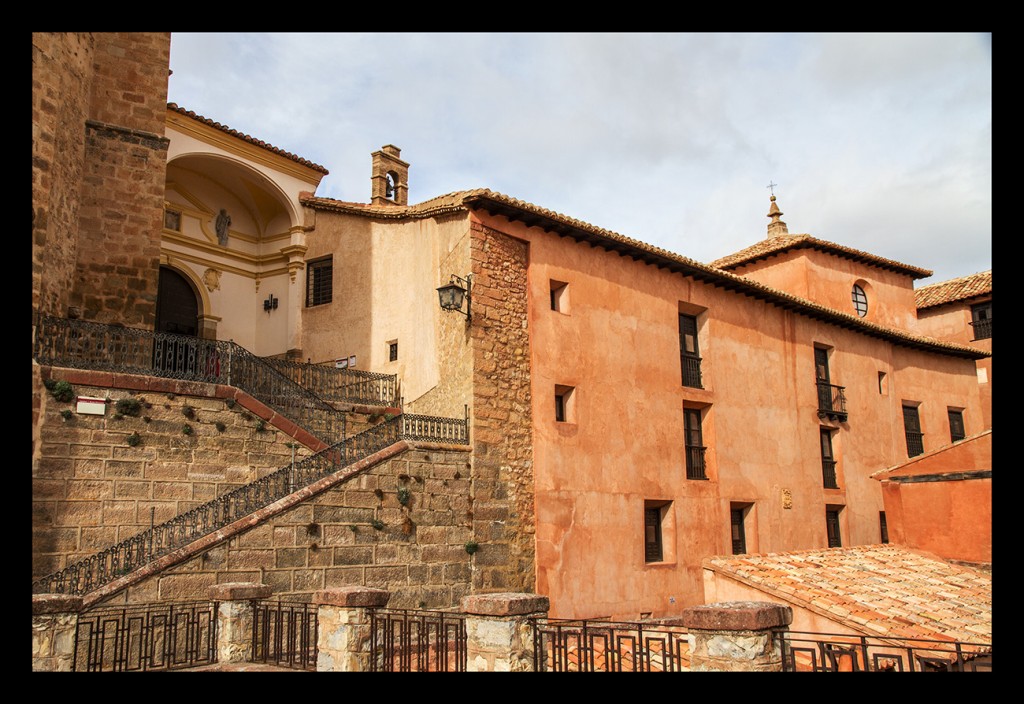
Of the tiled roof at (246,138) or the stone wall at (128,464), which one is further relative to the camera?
the tiled roof at (246,138)

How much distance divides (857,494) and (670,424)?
7.84 m

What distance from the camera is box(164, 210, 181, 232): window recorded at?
20109 millimetres

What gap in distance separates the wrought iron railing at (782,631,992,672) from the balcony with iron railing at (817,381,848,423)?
993 cm

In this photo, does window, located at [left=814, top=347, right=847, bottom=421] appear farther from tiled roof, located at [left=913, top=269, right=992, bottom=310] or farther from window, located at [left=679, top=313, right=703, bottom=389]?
tiled roof, located at [left=913, top=269, right=992, bottom=310]

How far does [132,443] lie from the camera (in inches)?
484

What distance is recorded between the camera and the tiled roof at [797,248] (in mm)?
25969

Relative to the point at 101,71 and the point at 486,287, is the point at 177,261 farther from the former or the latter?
the point at 486,287

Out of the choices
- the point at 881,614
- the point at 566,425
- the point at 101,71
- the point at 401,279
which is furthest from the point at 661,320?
the point at 101,71

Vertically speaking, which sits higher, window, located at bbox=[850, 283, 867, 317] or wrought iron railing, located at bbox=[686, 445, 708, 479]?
window, located at bbox=[850, 283, 867, 317]

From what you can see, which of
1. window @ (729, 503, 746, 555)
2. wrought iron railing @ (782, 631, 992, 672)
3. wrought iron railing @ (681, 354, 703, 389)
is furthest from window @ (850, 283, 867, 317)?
wrought iron railing @ (782, 631, 992, 672)

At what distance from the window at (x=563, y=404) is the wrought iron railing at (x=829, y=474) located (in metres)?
9.19

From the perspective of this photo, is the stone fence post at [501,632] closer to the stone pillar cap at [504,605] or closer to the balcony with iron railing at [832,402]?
the stone pillar cap at [504,605]

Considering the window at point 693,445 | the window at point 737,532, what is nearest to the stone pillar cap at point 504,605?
the window at point 693,445
